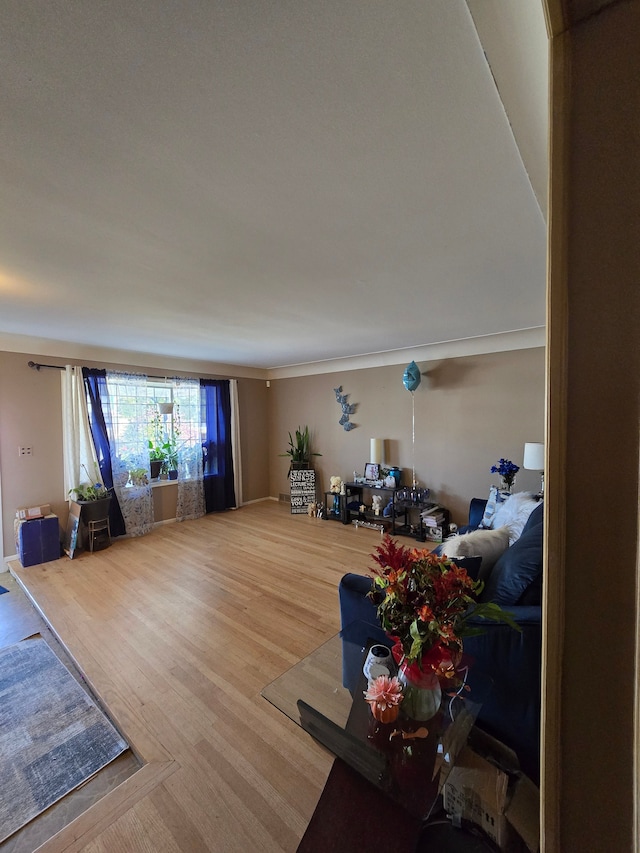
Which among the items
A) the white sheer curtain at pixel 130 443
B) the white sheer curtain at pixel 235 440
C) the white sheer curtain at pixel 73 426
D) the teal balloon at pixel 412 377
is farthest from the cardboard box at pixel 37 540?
the teal balloon at pixel 412 377

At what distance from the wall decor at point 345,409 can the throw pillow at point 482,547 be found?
10.8 feet

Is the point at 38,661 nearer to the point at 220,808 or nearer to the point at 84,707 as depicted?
the point at 84,707

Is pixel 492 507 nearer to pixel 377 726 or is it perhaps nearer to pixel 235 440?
pixel 377 726

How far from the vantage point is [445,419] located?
4.28m

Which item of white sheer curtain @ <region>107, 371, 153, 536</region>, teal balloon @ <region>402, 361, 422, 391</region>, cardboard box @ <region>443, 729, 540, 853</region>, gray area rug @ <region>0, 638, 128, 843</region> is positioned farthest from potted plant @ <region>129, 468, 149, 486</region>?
cardboard box @ <region>443, 729, 540, 853</region>

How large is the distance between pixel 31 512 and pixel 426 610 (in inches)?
169

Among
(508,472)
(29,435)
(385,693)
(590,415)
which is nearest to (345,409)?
(508,472)

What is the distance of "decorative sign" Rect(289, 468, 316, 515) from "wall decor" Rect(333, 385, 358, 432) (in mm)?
955

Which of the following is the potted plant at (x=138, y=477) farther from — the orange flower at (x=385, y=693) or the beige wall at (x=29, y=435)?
the orange flower at (x=385, y=693)

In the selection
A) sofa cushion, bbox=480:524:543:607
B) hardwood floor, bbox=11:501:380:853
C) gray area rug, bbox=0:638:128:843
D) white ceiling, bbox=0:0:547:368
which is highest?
white ceiling, bbox=0:0:547:368

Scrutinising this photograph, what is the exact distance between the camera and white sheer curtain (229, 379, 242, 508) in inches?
221

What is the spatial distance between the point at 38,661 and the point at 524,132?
359 centimetres

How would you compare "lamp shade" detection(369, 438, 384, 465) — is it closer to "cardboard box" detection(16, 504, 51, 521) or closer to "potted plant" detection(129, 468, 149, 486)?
"potted plant" detection(129, 468, 149, 486)

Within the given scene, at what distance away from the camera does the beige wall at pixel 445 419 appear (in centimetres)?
376
